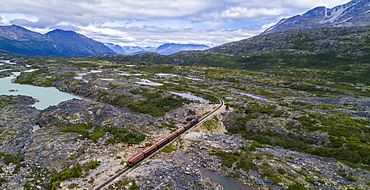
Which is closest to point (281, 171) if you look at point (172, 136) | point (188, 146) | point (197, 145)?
point (197, 145)

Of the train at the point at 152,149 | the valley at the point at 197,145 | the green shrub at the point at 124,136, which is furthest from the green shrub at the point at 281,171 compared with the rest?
the green shrub at the point at 124,136

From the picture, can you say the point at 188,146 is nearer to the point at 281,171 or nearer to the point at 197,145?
the point at 197,145

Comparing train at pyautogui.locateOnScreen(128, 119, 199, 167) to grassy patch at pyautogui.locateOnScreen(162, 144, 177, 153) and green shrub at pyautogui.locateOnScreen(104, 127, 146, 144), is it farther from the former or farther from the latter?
green shrub at pyautogui.locateOnScreen(104, 127, 146, 144)

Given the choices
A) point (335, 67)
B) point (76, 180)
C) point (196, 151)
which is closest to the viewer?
point (76, 180)

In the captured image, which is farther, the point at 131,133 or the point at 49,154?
the point at 131,133

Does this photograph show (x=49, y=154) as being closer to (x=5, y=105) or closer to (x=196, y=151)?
(x=196, y=151)

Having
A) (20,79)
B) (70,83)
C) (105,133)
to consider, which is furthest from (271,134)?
(20,79)

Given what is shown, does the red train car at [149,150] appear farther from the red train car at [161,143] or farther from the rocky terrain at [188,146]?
the rocky terrain at [188,146]

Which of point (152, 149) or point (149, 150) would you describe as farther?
point (152, 149)

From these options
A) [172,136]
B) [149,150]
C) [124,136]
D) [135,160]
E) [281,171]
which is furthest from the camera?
[172,136]

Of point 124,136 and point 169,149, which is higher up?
point 124,136

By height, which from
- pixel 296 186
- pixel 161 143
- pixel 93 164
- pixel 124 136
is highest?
pixel 124 136
